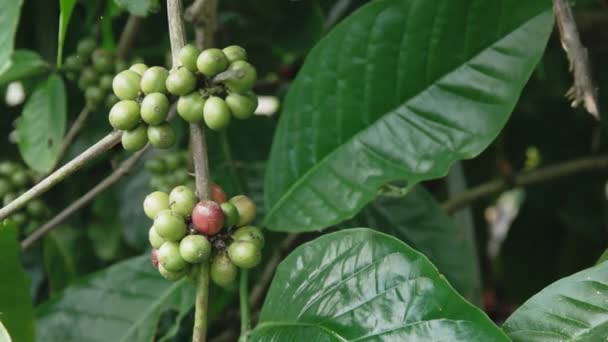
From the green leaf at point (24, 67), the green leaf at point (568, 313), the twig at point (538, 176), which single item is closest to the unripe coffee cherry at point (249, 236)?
the green leaf at point (568, 313)

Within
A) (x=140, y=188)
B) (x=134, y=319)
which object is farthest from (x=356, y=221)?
(x=140, y=188)

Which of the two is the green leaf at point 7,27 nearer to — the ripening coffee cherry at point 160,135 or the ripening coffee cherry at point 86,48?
the ripening coffee cherry at point 160,135

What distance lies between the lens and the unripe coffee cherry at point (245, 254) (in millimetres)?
749

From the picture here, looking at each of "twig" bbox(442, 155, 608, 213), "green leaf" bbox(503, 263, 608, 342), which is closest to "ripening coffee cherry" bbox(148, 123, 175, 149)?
"green leaf" bbox(503, 263, 608, 342)

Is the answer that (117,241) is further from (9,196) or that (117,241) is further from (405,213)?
(405,213)

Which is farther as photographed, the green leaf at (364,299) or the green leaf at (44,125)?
the green leaf at (44,125)

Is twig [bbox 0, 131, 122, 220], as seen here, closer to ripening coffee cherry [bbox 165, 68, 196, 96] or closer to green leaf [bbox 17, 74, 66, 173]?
ripening coffee cherry [bbox 165, 68, 196, 96]

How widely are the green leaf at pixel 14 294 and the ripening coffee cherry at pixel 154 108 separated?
0.91 feet

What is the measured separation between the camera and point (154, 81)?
0.75m

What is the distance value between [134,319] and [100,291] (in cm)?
8

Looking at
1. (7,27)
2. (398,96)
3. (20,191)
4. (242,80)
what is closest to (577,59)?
(398,96)

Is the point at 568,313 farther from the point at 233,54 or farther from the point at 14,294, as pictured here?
the point at 14,294

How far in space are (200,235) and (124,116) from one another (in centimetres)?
14

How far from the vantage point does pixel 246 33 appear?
1585 millimetres
